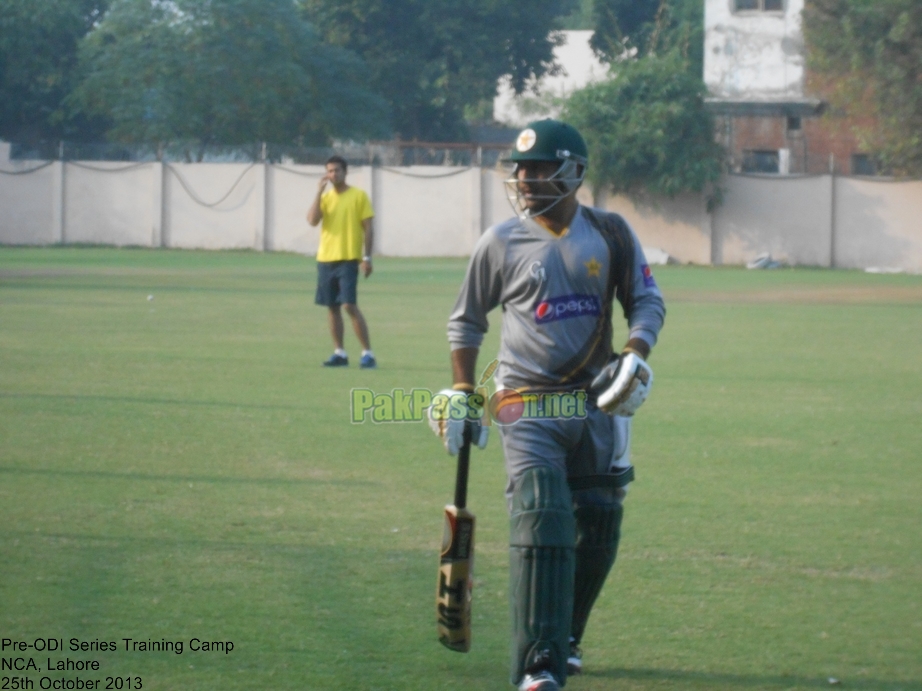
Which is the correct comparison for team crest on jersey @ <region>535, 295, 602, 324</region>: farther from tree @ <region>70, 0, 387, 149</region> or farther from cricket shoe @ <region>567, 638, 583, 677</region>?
tree @ <region>70, 0, 387, 149</region>

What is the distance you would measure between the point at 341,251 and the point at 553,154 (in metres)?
8.50

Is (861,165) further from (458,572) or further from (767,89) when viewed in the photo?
(458,572)

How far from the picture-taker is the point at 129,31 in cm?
4678

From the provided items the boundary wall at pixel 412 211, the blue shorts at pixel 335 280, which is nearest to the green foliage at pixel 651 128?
the boundary wall at pixel 412 211

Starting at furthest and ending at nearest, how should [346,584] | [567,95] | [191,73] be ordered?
[191,73]
[567,95]
[346,584]

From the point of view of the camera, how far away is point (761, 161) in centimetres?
4097

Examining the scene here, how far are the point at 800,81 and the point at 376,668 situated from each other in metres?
40.5

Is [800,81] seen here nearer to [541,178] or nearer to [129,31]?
[129,31]

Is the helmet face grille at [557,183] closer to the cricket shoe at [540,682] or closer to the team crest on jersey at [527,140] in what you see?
the team crest on jersey at [527,140]

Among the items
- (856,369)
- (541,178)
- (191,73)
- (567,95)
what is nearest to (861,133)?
(567,95)

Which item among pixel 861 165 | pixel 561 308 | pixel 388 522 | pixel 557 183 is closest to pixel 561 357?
pixel 561 308

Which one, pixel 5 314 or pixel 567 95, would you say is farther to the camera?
pixel 567 95

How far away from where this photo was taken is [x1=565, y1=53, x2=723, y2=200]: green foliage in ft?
113

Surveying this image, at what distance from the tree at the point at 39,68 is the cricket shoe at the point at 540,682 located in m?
48.6
